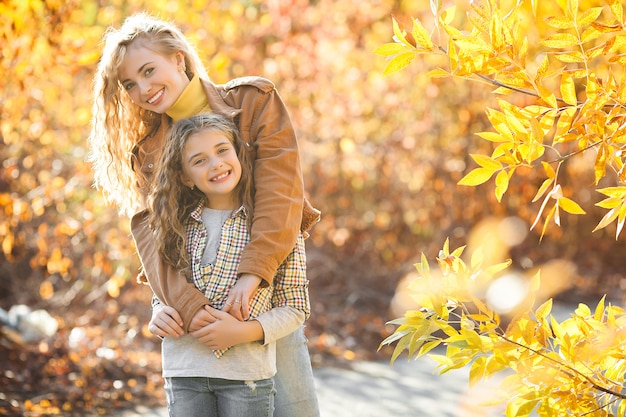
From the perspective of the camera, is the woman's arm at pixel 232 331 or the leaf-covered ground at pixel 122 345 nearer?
the woman's arm at pixel 232 331

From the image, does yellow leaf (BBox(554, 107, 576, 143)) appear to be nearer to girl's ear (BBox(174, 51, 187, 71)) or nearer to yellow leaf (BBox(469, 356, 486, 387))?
yellow leaf (BBox(469, 356, 486, 387))

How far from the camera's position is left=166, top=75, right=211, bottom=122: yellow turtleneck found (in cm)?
253

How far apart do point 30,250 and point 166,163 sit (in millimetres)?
4317

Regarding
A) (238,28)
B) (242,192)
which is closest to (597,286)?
(238,28)

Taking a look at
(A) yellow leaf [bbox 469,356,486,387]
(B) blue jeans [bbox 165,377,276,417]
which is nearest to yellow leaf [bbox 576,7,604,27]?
(A) yellow leaf [bbox 469,356,486,387]

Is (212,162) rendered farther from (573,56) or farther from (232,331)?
(573,56)

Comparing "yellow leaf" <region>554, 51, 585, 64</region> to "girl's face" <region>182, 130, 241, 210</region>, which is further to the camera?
"girl's face" <region>182, 130, 241, 210</region>

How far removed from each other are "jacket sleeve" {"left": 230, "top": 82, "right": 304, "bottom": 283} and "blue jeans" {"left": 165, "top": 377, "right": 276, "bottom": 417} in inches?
11.9

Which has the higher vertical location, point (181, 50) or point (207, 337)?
point (181, 50)

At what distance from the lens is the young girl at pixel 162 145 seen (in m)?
2.27

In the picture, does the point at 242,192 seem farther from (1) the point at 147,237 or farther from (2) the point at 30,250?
(2) the point at 30,250

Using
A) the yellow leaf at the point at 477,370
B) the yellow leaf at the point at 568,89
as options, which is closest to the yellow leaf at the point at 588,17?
the yellow leaf at the point at 568,89

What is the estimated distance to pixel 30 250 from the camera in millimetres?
6320

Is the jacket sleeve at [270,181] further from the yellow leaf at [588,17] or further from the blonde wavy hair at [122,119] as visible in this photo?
the yellow leaf at [588,17]
